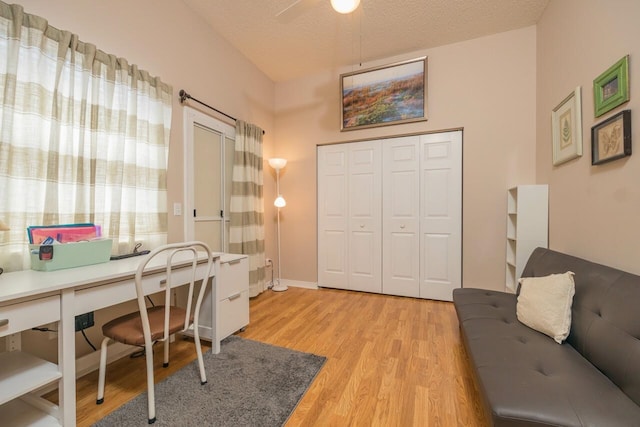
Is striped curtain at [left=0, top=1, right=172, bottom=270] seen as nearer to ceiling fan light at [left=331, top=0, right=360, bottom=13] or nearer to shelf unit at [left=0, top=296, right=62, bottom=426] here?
shelf unit at [left=0, top=296, right=62, bottom=426]

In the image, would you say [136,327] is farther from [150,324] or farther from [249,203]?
[249,203]

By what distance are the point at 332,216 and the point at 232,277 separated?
5.74ft

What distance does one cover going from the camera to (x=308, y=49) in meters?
3.10

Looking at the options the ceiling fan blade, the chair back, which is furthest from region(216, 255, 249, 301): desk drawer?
the ceiling fan blade

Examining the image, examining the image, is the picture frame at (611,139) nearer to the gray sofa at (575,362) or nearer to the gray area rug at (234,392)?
the gray sofa at (575,362)

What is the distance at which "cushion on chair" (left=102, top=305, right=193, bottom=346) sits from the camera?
133 centimetres

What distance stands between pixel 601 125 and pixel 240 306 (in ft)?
9.42

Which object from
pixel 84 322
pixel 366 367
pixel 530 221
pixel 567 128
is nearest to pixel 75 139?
pixel 84 322

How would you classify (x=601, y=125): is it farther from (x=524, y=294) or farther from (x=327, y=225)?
(x=327, y=225)

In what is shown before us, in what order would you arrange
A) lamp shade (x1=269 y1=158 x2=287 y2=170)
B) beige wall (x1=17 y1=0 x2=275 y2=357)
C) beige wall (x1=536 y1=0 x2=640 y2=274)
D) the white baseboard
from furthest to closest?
the white baseboard, lamp shade (x1=269 y1=158 x2=287 y2=170), beige wall (x1=17 y1=0 x2=275 y2=357), beige wall (x1=536 y1=0 x2=640 y2=274)

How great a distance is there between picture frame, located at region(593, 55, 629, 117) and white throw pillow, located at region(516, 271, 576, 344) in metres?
1.02

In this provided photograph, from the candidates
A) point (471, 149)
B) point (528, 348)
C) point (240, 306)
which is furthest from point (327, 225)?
point (528, 348)

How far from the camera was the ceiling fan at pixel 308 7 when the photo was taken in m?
1.56

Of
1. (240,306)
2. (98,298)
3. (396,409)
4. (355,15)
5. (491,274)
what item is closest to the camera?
(98,298)
